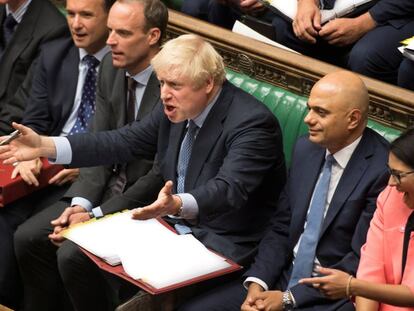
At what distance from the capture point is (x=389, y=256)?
216 cm

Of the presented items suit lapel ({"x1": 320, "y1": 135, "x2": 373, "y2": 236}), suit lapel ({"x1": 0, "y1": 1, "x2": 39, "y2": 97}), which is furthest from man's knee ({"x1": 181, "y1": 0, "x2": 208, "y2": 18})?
suit lapel ({"x1": 320, "y1": 135, "x2": 373, "y2": 236})

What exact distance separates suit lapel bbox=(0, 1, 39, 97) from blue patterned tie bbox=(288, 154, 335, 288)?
1408mm

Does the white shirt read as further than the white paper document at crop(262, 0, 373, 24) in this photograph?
No

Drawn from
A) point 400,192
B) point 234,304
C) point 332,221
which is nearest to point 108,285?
point 234,304

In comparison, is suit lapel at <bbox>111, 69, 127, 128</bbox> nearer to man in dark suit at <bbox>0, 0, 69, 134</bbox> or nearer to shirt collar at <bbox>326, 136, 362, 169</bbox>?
man in dark suit at <bbox>0, 0, 69, 134</bbox>

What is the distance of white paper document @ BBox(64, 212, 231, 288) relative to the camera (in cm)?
231

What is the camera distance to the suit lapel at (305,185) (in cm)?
240

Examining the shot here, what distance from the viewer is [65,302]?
306 cm

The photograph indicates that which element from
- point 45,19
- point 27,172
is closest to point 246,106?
point 27,172

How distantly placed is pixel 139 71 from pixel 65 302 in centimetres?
75

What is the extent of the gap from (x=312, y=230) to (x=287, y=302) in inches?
7.2

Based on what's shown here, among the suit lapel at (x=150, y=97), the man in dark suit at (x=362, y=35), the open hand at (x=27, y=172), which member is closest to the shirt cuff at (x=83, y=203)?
the open hand at (x=27, y=172)

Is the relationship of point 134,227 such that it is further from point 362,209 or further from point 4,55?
point 4,55

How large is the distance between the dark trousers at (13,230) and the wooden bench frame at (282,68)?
0.65 meters
